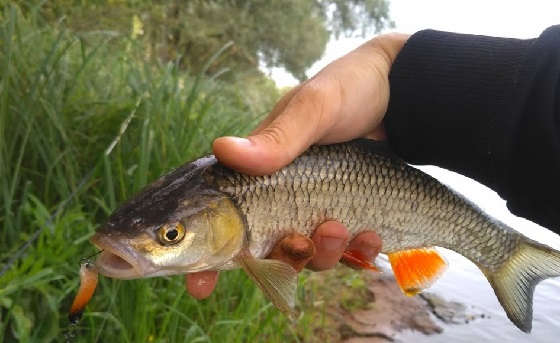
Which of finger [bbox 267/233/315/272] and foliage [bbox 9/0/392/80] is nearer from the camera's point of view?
finger [bbox 267/233/315/272]

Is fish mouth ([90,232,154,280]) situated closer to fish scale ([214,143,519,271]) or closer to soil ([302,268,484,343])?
fish scale ([214,143,519,271])

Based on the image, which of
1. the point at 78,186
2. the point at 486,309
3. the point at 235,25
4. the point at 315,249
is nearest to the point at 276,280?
the point at 315,249

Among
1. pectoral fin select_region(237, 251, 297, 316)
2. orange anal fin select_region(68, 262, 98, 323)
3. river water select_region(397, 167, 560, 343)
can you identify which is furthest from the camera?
river water select_region(397, 167, 560, 343)

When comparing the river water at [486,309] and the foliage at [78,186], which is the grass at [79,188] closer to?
the foliage at [78,186]

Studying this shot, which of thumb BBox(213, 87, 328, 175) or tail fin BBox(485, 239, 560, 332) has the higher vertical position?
thumb BBox(213, 87, 328, 175)

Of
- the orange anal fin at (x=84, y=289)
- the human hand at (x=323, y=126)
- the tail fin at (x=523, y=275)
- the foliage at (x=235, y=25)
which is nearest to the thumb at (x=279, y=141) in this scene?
the human hand at (x=323, y=126)

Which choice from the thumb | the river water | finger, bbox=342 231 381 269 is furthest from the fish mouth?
the river water

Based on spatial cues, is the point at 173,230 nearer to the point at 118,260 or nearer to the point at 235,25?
the point at 118,260
